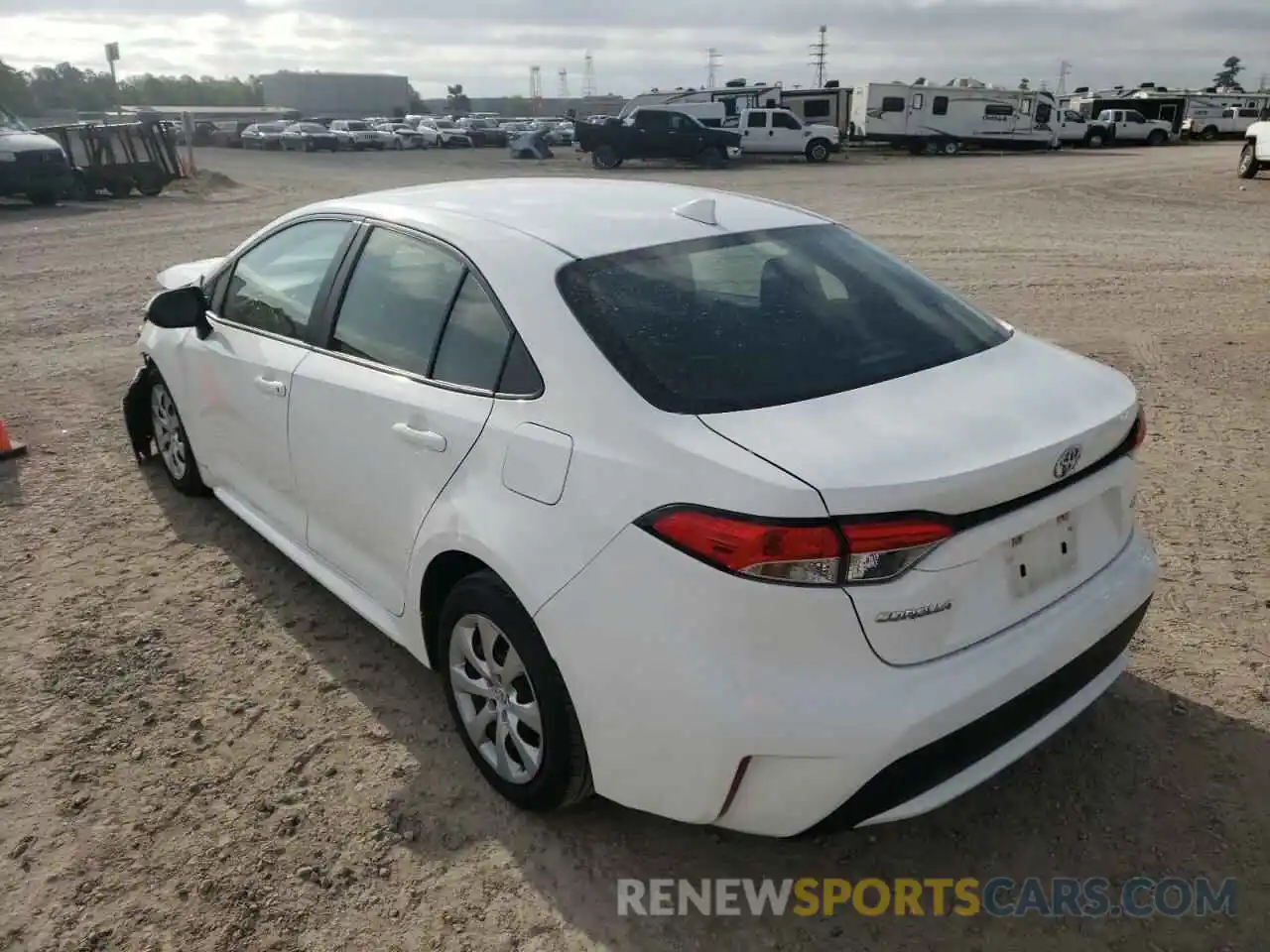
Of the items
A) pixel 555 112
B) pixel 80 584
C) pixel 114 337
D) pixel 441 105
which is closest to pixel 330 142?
pixel 114 337

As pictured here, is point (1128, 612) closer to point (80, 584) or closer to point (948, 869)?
point (948, 869)

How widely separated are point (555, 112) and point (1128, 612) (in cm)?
12314

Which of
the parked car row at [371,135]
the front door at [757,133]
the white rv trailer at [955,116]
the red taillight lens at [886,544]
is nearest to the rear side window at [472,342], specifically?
the red taillight lens at [886,544]

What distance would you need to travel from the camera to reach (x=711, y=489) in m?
2.13

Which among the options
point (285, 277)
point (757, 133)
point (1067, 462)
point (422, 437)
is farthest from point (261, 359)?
point (757, 133)

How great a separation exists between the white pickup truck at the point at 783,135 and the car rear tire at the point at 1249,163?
1500 cm

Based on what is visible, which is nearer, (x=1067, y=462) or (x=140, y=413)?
(x=1067, y=462)

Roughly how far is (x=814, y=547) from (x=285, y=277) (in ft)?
8.67

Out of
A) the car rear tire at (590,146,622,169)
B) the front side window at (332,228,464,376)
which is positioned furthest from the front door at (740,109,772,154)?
the front side window at (332,228,464,376)

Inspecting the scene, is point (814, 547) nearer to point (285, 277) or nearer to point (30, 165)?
point (285, 277)

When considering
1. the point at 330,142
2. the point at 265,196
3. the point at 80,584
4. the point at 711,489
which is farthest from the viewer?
the point at 330,142

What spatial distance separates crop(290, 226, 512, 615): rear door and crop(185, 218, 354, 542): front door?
170 mm

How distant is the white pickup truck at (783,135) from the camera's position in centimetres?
3703

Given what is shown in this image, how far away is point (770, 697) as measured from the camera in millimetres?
2123
